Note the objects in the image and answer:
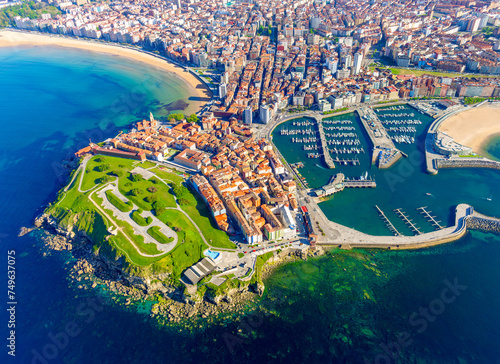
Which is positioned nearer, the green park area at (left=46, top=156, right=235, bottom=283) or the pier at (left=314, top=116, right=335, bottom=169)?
the green park area at (left=46, top=156, right=235, bottom=283)

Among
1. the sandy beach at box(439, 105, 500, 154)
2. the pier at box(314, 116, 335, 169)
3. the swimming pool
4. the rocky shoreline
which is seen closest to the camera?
the rocky shoreline

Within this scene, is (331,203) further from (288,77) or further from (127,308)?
(288,77)

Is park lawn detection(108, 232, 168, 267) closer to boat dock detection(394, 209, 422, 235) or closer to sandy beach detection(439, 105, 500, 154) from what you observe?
boat dock detection(394, 209, 422, 235)

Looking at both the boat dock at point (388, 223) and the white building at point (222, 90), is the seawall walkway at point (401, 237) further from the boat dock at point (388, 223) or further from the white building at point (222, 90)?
the white building at point (222, 90)

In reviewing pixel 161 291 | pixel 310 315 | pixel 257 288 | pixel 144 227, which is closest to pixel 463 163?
pixel 310 315

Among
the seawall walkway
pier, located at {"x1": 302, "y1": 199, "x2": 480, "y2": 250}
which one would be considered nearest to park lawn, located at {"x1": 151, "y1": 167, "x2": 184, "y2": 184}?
the seawall walkway

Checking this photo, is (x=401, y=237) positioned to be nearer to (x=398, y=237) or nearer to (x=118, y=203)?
(x=398, y=237)
